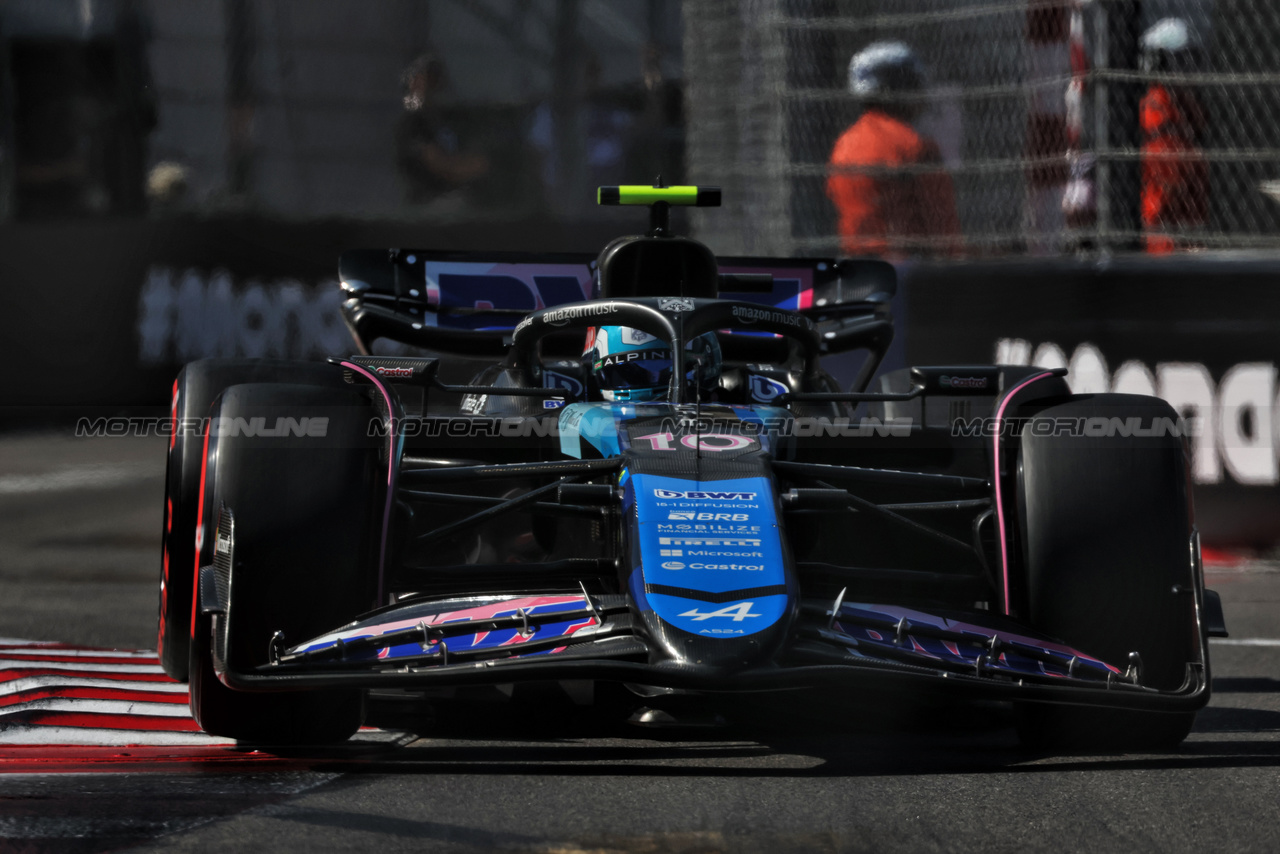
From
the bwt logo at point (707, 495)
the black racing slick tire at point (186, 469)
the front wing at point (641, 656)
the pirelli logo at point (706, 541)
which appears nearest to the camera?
the front wing at point (641, 656)

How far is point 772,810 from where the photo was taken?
9.89 feet

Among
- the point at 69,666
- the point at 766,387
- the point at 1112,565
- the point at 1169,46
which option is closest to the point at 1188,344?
the point at 1169,46

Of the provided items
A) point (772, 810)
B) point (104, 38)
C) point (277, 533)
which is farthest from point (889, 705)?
point (104, 38)

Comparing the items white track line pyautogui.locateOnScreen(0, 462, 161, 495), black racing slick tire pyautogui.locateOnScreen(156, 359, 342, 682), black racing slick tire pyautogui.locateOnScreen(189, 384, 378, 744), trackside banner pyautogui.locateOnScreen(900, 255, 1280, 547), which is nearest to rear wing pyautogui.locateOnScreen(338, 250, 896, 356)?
trackside banner pyautogui.locateOnScreen(900, 255, 1280, 547)

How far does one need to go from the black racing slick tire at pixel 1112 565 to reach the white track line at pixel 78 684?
7.30 ft

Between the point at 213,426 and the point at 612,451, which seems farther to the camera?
the point at 612,451

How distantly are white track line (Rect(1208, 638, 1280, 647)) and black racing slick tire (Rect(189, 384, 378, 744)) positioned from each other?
311 cm

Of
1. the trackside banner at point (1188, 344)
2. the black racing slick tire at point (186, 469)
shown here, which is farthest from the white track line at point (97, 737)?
the trackside banner at point (1188, 344)

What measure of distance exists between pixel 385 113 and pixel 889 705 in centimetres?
610

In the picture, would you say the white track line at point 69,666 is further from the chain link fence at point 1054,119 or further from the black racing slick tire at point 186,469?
the chain link fence at point 1054,119

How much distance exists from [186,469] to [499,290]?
7.08 ft

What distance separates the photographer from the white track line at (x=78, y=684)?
14.0ft

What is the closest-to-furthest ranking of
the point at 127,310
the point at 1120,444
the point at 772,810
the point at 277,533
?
1. the point at 772,810
2. the point at 277,533
3. the point at 1120,444
4. the point at 127,310

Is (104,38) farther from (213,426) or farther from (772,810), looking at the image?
(772,810)
